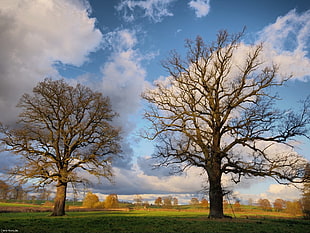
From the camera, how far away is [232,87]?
784 inches

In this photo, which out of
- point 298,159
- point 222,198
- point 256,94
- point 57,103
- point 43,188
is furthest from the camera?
point 57,103

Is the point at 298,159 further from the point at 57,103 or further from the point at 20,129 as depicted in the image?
the point at 20,129

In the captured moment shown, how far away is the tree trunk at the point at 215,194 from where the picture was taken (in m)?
17.5

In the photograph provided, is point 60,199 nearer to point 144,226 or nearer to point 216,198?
point 144,226

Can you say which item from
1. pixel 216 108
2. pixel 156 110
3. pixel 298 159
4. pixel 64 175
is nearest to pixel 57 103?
pixel 64 175

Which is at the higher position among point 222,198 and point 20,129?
point 20,129

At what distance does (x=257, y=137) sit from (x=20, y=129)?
21808 millimetres

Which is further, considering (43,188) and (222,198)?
(43,188)

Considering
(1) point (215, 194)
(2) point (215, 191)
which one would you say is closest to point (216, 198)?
(1) point (215, 194)

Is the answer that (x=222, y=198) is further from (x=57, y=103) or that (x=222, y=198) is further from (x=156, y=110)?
(x=57, y=103)

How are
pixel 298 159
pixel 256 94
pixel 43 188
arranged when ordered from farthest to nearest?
pixel 43 188 < pixel 256 94 < pixel 298 159

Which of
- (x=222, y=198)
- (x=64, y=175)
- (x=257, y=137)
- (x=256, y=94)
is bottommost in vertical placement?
(x=222, y=198)

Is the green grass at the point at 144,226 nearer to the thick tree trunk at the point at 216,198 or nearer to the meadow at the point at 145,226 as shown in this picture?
the meadow at the point at 145,226

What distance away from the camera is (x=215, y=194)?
17.8 m
